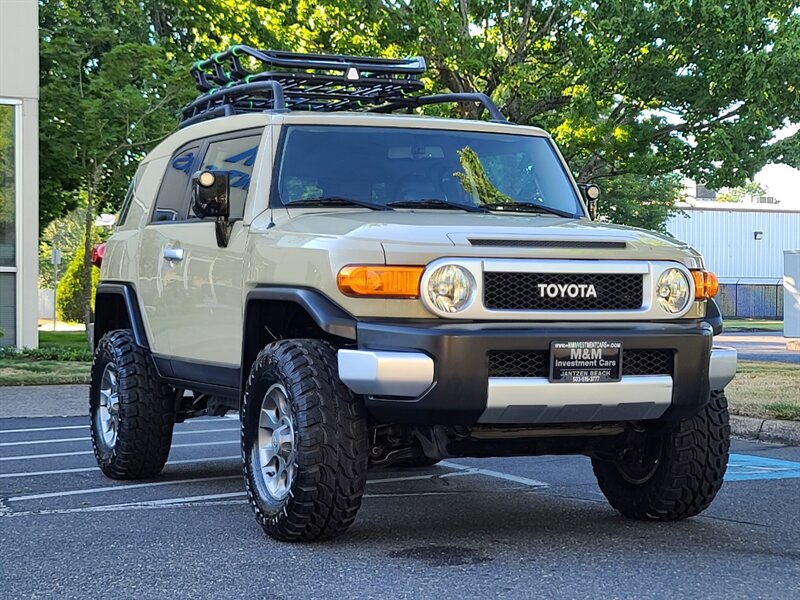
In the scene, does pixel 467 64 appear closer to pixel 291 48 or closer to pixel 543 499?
pixel 291 48

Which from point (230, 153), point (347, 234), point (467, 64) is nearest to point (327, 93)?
point (230, 153)

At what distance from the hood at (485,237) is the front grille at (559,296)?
0.09m

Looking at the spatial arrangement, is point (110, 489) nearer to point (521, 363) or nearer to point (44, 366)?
point (521, 363)

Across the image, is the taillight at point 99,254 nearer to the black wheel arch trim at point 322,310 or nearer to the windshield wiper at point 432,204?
the windshield wiper at point 432,204

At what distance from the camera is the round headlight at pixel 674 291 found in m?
5.95

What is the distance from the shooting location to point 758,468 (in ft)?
28.8

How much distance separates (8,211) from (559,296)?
15878 mm

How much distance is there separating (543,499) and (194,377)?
210cm

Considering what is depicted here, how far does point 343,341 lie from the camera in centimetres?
591

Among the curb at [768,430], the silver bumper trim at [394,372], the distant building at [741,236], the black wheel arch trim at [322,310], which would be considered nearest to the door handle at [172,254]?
the black wheel arch trim at [322,310]

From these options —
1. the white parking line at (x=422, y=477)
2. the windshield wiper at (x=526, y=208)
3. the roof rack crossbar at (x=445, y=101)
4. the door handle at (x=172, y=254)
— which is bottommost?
the white parking line at (x=422, y=477)

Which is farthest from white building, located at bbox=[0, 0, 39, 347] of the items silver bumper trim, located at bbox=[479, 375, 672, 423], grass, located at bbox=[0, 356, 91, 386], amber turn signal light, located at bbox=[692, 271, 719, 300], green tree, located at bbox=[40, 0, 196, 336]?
silver bumper trim, located at bbox=[479, 375, 672, 423]

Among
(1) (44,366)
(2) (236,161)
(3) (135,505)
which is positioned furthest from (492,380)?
(1) (44,366)

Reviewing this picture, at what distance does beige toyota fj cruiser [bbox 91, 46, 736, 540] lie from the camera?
5570 millimetres
